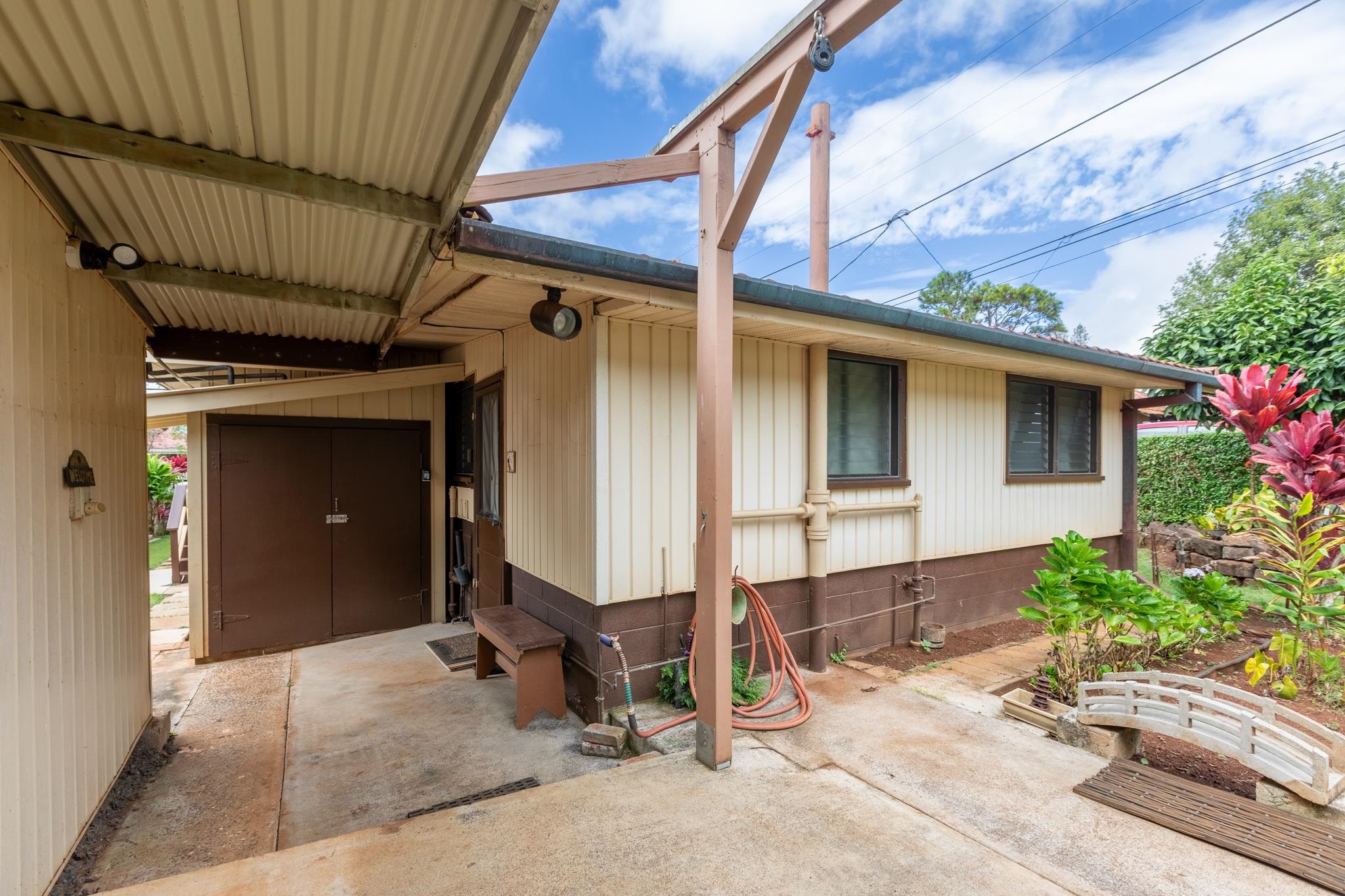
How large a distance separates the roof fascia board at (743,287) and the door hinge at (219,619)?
13.7ft

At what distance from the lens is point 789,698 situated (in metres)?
3.38

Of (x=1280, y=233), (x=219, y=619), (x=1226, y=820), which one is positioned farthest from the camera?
(x=1280, y=233)

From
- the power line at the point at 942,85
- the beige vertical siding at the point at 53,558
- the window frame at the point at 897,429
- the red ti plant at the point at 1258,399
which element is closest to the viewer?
the beige vertical siding at the point at 53,558

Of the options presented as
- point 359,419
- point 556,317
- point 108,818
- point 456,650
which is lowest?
point 456,650

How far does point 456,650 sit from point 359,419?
7.26 feet

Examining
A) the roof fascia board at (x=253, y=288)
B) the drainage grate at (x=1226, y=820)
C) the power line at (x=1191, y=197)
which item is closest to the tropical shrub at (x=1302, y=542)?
the drainage grate at (x=1226, y=820)

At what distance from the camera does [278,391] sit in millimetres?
4648

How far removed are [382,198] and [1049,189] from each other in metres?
44.4

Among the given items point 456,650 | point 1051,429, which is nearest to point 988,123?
point 1051,429

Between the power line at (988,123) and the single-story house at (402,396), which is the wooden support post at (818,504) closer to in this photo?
the single-story house at (402,396)

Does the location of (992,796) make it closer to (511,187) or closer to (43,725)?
(511,187)

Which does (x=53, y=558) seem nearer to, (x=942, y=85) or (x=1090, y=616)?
(x=1090, y=616)

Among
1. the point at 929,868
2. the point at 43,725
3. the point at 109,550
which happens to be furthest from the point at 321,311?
the point at 929,868

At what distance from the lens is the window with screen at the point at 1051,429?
5.35 meters
